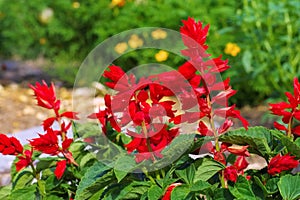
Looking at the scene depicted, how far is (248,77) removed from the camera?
5.59 metres

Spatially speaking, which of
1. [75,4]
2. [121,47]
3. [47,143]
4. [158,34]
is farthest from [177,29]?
[47,143]

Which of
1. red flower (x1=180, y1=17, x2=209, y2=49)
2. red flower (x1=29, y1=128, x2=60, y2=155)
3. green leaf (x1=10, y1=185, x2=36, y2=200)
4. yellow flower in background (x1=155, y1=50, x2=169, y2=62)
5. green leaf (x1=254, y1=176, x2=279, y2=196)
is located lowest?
Result: green leaf (x1=254, y1=176, x2=279, y2=196)

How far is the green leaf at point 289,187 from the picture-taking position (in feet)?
6.96

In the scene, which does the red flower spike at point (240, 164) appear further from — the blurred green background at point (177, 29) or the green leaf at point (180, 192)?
the blurred green background at point (177, 29)

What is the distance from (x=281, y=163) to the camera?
2.16 metres

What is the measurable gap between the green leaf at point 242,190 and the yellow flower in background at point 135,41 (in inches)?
Result: 164

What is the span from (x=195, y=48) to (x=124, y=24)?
431cm

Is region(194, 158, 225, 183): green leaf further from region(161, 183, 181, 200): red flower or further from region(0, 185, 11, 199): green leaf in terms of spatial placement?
region(0, 185, 11, 199): green leaf

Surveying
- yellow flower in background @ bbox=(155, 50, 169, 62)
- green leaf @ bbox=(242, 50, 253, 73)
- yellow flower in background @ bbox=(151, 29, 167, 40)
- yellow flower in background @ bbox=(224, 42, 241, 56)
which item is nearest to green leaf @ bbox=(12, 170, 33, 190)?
green leaf @ bbox=(242, 50, 253, 73)

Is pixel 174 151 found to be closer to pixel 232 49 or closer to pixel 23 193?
pixel 23 193

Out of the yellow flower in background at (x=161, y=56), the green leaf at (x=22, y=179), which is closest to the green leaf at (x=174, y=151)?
the green leaf at (x=22, y=179)

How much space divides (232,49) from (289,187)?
3594 millimetres

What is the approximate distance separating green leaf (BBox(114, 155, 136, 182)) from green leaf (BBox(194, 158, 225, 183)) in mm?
218

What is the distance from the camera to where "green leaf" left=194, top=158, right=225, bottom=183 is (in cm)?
216
